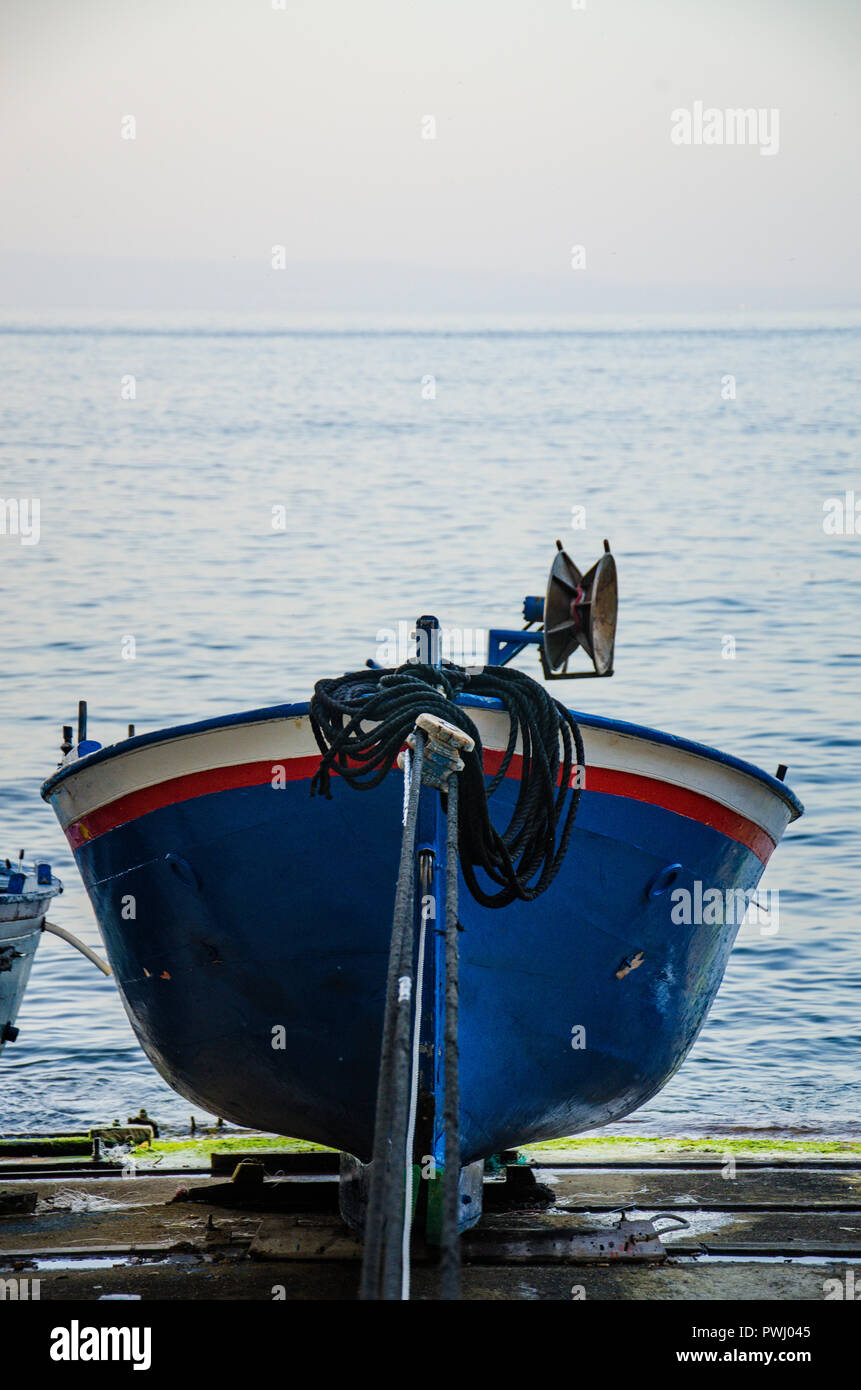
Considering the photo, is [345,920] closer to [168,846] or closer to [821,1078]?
[168,846]

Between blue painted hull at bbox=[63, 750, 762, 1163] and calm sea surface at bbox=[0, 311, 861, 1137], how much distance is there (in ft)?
10.1

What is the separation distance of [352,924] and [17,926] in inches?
128

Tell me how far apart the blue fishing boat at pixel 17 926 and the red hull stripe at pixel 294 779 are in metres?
1.87

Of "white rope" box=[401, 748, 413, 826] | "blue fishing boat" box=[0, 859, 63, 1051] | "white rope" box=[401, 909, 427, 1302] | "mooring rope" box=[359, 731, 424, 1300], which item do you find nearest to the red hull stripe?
"white rope" box=[401, 748, 413, 826]

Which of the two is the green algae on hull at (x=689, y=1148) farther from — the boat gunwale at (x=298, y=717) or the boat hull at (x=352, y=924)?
the boat gunwale at (x=298, y=717)

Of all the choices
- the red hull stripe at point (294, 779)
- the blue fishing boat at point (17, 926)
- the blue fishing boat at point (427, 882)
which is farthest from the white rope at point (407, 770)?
the blue fishing boat at point (17, 926)

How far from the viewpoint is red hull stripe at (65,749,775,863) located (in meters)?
5.38

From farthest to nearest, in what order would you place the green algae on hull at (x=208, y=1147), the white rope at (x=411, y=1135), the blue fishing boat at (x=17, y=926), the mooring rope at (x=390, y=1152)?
the blue fishing boat at (x=17, y=926), the green algae on hull at (x=208, y=1147), the white rope at (x=411, y=1135), the mooring rope at (x=390, y=1152)

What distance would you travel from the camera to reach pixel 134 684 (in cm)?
1942

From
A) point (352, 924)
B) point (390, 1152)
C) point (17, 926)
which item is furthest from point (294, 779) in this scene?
point (17, 926)

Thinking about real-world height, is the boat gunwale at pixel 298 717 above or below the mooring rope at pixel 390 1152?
above

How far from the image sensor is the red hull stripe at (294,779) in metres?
5.38

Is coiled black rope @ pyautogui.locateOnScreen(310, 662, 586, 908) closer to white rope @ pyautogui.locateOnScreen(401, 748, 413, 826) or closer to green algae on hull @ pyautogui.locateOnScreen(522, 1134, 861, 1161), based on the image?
white rope @ pyautogui.locateOnScreen(401, 748, 413, 826)

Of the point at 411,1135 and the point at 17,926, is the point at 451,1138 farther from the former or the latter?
the point at 17,926
